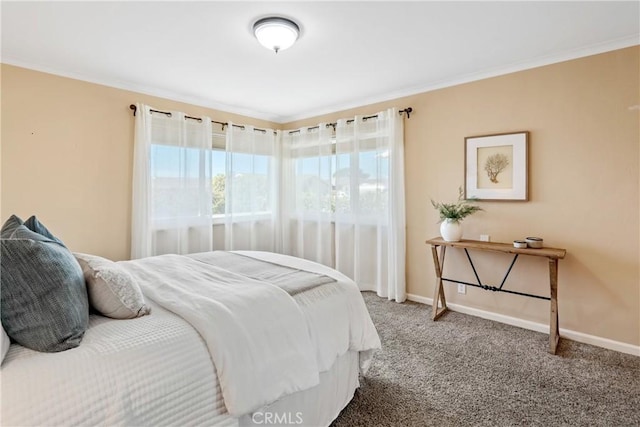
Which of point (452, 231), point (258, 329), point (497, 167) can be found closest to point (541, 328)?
point (452, 231)

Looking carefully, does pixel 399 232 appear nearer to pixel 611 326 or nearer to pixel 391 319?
pixel 391 319

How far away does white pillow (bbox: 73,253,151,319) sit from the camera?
1376mm

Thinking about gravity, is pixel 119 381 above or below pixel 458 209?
below

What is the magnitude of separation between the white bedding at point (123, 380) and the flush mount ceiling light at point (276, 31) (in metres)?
1.94

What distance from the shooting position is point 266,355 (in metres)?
1.37

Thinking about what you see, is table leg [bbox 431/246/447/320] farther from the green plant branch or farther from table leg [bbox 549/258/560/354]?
table leg [bbox 549/258/560/354]

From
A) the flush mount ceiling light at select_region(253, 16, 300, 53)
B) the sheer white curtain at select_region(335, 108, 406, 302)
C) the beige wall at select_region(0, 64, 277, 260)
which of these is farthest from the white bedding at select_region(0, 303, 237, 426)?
the sheer white curtain at select_region(335, 108, 406, 302)

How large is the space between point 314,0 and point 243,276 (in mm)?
1798

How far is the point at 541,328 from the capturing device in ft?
9.64

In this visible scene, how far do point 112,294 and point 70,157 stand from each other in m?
2.56

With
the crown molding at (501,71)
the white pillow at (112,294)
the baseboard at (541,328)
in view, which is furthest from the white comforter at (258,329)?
the crown molding at (501,71)

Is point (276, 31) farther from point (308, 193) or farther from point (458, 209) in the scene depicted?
point (308, 193)

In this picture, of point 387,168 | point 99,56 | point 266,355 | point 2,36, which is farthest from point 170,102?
point 266,355

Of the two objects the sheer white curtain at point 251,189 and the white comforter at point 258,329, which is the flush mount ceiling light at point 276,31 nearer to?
the white comforter at point 258,329
